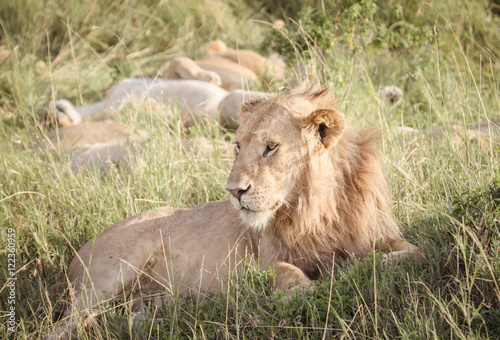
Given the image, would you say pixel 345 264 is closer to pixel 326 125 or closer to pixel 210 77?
pixel 326 125

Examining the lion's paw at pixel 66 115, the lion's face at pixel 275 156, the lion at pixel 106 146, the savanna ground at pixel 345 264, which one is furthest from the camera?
the lion's paw at pixel 66 115

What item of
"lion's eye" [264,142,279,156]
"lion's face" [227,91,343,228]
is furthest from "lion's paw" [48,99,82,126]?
"lion's eye" [264,142,279,156]

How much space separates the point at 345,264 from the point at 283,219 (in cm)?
41

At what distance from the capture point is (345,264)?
2898mm

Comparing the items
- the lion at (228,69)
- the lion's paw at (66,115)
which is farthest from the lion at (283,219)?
the lion at (228,69)

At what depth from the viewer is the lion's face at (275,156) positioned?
2717mm

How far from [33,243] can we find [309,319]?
7.93 ft

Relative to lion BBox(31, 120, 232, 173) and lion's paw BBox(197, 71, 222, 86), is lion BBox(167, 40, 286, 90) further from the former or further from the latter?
lion BBox(31, 120, 232, 173)

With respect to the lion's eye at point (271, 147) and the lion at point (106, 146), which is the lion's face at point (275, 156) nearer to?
the lion's eye at point (271, 147)

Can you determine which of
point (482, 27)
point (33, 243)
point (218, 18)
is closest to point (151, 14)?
point (218, 18)

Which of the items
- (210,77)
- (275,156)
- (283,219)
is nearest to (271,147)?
(275,156)

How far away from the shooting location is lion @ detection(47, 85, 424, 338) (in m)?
2.78

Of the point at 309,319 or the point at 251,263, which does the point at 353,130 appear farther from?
the point at 309,319

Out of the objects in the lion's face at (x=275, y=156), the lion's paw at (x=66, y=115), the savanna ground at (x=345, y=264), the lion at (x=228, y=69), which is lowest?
the lion at (x=228, y=69)
